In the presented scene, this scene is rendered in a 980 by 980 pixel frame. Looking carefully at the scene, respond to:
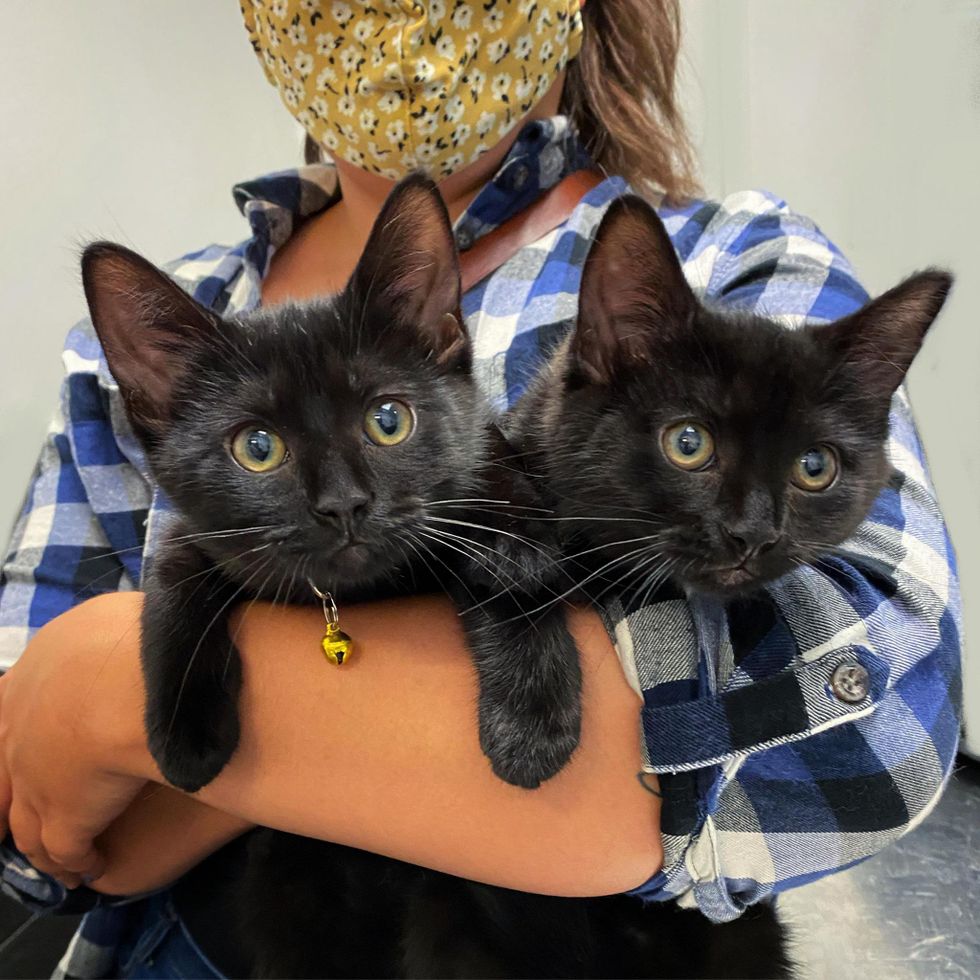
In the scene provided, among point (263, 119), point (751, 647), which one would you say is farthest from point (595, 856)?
point (263, 119)

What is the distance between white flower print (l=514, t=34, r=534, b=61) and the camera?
1007 mm

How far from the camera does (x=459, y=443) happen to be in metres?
0.80

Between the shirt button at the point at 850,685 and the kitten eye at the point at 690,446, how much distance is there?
21cm

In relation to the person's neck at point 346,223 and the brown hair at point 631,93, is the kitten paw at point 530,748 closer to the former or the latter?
the person's neck at point 346,223

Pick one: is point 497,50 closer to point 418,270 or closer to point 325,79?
point 325,79

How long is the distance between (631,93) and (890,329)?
0.73 metres

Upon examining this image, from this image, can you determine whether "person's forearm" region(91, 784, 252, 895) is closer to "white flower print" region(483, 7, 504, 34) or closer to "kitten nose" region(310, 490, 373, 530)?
"kitten nose" region(310, 490, 373, 530)

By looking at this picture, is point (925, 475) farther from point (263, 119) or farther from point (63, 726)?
point (263, 119)

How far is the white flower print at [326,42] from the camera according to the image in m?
1.02

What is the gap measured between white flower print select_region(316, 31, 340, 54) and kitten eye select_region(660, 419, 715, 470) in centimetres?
68

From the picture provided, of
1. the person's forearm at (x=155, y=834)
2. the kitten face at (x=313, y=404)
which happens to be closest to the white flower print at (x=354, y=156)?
the kitten face at (x=313, y=404)

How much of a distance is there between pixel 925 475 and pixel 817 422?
0.58ft

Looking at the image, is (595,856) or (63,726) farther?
(63,726)

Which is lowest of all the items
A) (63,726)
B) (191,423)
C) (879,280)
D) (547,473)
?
(879,280)
